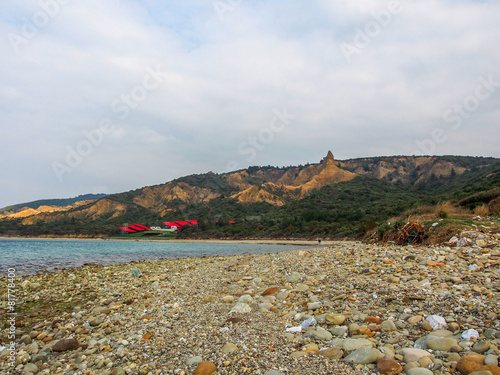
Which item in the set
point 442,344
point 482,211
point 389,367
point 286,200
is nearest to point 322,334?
point 389,367

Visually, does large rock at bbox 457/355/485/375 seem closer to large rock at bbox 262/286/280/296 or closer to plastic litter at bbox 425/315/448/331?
plastic litter at bbox 425/315/448/331

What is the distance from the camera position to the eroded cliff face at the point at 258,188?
10931 centimetres

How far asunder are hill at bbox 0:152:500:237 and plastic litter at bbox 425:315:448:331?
4469cm

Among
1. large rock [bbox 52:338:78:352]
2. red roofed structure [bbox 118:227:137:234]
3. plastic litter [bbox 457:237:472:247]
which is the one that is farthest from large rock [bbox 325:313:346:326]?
red roofed structure [bbox 118:227:137:234]

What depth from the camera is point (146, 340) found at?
489 centimetres

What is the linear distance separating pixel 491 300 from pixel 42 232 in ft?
356

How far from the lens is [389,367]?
3107 millimetres

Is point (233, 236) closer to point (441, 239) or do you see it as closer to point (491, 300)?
point (441, 239)

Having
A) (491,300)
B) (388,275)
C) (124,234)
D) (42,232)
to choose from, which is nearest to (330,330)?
(491,300)

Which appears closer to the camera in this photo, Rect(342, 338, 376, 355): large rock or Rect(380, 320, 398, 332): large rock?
Rect(342, 338, 376, 355): large rock

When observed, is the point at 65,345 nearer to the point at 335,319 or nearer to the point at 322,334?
the point at 322,334

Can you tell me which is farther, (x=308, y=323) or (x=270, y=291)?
(x=270, y=291)

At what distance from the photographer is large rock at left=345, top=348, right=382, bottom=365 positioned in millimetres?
3363

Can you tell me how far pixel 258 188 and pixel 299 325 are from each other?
109693mm
